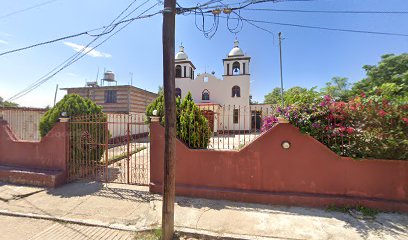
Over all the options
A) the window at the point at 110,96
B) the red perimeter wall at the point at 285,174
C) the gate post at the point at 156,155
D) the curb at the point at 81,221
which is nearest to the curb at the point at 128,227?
the curb at the point at 81,221

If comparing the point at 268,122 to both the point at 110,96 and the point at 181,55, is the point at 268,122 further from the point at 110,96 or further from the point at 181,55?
the point at 181,55

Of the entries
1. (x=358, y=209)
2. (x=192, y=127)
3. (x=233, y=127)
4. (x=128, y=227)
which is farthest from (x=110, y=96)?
(x=358, y=209)

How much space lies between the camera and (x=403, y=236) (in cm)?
336

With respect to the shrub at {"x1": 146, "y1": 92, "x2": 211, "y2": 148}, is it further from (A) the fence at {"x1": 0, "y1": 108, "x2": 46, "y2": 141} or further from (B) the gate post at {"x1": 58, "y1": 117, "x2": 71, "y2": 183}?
(A) the fence at {"x1": 0, "y1": 108, "x2": 46, "y2": 141}

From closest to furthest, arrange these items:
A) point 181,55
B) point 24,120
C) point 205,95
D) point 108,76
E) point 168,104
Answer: point 168,104 → point 24,120 → point 108,76 → point 205,95 → point 181,55

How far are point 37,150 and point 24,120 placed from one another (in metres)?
5.05

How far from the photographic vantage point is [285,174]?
4641 millimetres

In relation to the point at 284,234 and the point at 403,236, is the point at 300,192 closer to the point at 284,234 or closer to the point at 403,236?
the point at 284,234

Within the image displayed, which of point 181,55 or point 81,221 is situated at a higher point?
point 181,55

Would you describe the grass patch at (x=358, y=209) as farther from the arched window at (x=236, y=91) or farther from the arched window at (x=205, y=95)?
the arched window at (x=205, y=95)

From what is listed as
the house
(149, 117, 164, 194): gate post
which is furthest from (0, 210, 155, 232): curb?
the house

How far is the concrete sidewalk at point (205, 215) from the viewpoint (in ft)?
11.7

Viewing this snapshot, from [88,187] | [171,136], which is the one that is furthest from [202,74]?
[171,136]

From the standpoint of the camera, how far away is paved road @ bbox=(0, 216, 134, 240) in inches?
141
